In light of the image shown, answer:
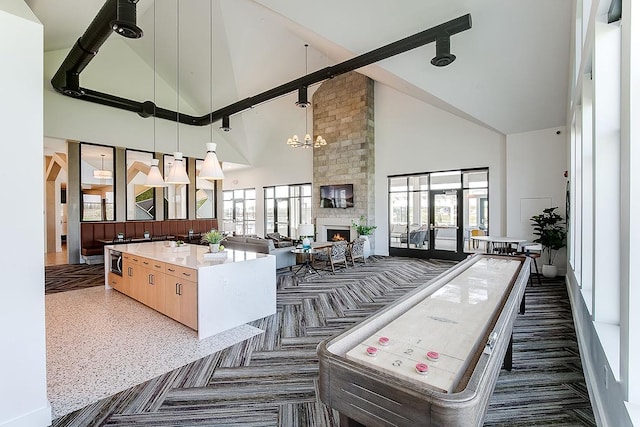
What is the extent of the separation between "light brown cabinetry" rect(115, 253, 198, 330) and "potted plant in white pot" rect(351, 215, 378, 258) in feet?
20.4

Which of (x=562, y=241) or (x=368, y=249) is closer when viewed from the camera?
(x=562, y=241)

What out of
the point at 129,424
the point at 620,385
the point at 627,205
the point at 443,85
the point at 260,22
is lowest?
the point at 129,424

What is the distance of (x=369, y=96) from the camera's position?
32.5 feet

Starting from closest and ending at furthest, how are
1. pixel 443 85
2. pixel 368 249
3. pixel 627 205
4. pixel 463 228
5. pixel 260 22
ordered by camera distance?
pixel 627 205 < pixel 443 85 < pixel 260 22 < pixel 463 228 < pixel 368 249

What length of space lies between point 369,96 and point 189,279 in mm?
8358

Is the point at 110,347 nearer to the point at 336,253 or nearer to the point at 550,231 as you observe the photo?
the point at 336,253

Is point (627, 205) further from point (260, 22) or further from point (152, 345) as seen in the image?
point (260, 22)

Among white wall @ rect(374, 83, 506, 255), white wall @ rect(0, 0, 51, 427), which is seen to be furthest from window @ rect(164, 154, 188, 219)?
white wall @ rect(0, 0, 51, 427)

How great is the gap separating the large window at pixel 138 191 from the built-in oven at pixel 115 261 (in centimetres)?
481

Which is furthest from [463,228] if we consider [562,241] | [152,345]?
[152,345]

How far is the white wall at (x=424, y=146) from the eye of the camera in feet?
26.0

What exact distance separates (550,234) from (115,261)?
28.9 ft

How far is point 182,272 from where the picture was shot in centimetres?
379

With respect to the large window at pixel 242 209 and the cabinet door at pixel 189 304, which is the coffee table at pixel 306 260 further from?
the large window at pixel 242 209
